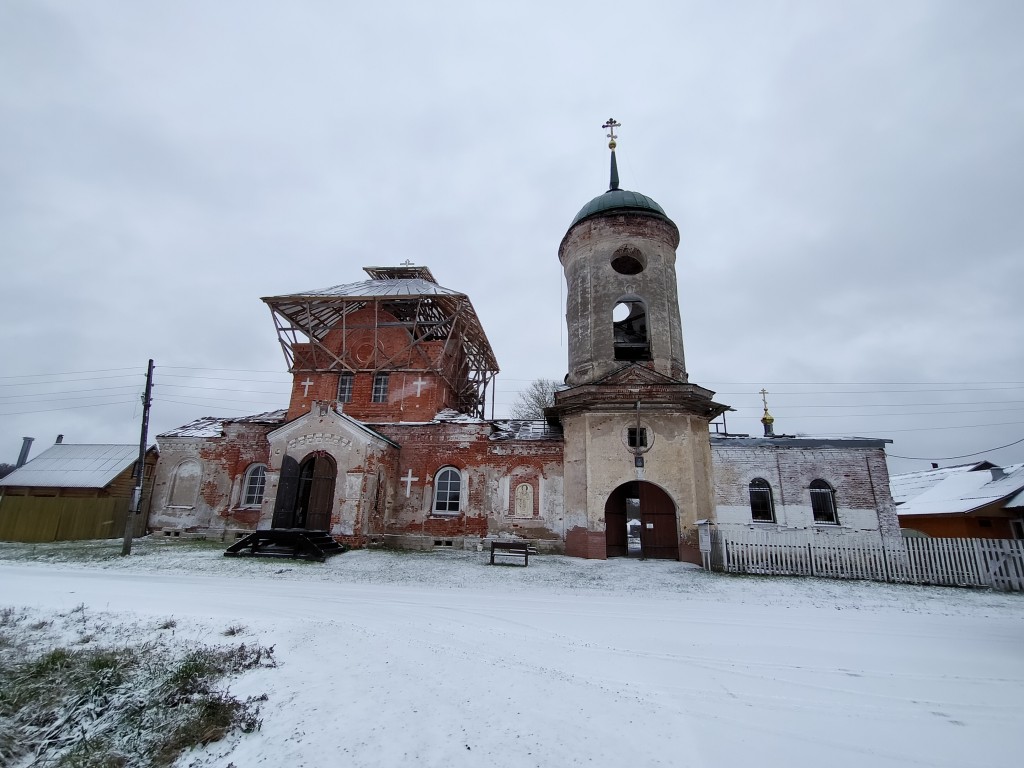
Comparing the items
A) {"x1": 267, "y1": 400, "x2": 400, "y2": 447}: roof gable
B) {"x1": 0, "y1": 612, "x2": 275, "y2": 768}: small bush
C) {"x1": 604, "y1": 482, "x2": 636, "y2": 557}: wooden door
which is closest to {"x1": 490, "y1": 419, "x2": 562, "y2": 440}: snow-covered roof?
{"x1": 604, "y1": 482, "x2": 636, "y2": 557}: wooden door

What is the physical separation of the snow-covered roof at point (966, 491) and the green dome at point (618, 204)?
747 inches

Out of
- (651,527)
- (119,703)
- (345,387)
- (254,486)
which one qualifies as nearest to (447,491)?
(345,387)

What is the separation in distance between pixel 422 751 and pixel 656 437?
46.6 feet

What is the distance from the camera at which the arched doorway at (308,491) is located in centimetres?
1686

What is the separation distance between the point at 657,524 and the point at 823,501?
20.9 ft

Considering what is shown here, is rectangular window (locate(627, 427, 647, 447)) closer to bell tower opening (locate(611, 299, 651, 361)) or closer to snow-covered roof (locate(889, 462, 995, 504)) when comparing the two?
bell tower opening (locate(611, 299, 651, 361))

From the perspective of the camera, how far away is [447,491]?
747 inches

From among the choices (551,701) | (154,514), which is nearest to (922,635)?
(551,701)

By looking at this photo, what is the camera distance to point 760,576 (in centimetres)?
1301

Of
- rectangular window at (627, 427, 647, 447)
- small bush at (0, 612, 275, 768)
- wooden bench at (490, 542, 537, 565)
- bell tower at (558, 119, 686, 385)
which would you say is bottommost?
small bush at (0, 612, 275, 768)

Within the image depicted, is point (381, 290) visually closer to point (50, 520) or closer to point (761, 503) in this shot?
point (50, 520)

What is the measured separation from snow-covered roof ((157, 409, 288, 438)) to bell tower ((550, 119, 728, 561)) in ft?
41.8

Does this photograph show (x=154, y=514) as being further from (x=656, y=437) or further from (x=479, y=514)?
(x=656, y=437)

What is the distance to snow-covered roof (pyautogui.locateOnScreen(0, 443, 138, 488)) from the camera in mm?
24156
